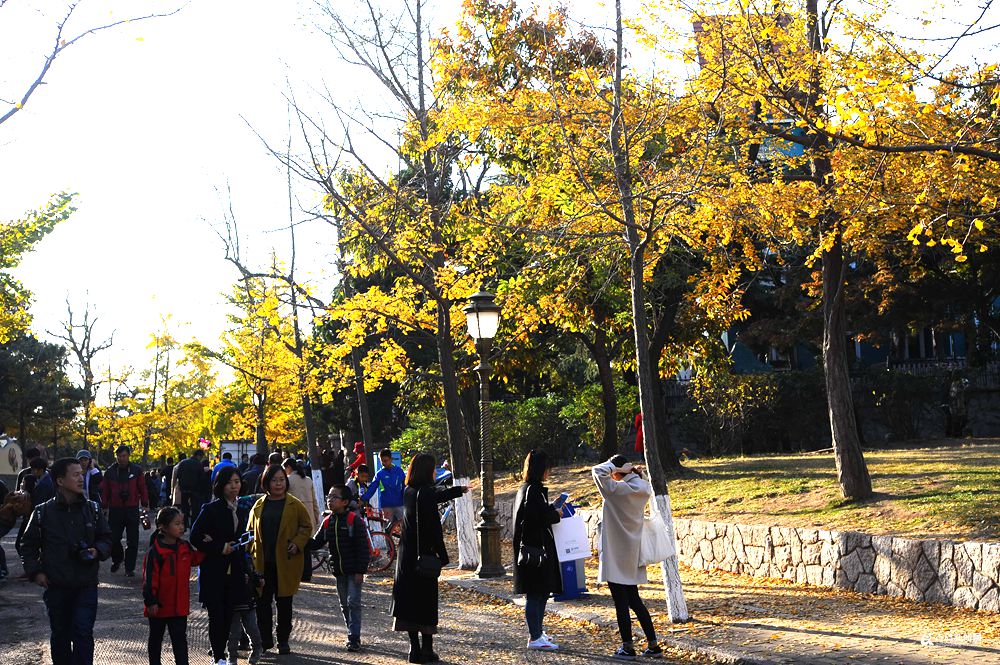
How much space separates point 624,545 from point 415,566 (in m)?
1.89

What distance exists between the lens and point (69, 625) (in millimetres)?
8336

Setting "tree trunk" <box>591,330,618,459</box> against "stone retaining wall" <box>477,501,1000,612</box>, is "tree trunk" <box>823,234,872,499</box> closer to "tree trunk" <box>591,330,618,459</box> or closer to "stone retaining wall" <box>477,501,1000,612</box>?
"stone retaining wall" <box>477,501,1000,612</box>

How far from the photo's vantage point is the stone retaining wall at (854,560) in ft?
35.0

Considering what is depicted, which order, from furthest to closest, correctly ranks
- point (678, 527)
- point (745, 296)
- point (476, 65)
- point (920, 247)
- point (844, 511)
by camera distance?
point (745, 296), point (920, 247), point (476, 65), point (678, 527), point (844, 511)

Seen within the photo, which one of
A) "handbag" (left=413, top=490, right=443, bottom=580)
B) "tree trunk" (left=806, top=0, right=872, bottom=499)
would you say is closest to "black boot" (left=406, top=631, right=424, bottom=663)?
"handbag" (left=413, top=490, right=443, bottom=580)

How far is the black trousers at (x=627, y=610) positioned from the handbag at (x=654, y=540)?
1.44 feet

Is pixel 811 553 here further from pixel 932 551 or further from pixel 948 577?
pixel 948 577

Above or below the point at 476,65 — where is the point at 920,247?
below

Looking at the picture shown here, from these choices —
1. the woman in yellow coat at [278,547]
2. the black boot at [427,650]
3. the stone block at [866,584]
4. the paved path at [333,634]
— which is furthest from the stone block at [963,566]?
the woman in yellow coat at [278,547]

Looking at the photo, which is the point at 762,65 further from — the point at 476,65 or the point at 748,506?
the point at 476,65

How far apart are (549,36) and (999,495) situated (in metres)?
9.00

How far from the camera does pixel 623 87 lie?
14336mm

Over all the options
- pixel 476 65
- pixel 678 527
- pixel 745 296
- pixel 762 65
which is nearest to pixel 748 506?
pixel 678 527

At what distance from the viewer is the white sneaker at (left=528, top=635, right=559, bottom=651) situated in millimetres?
10023
